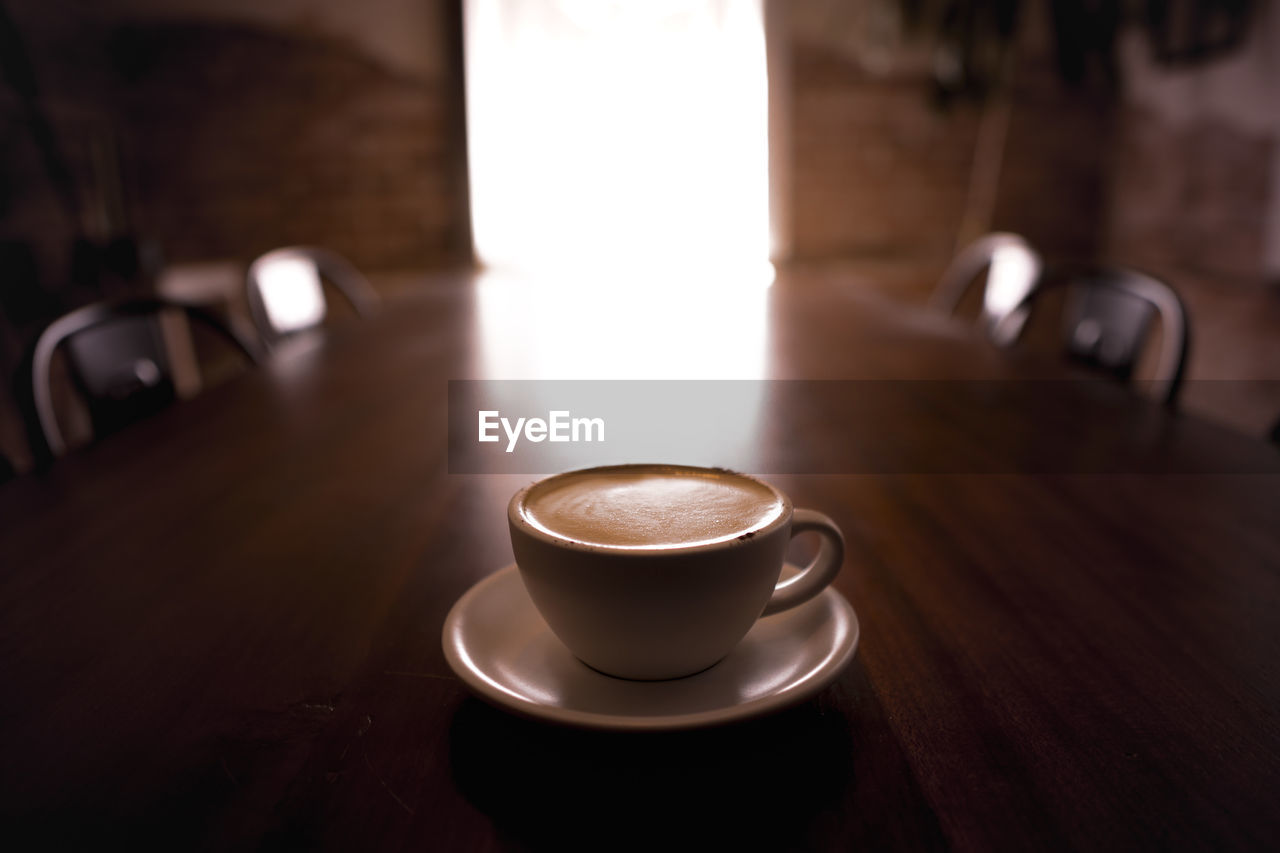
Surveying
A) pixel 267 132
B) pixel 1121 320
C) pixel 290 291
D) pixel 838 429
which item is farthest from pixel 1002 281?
pixel 267 132

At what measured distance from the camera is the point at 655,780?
0.33m

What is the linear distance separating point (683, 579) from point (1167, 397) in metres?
0.94

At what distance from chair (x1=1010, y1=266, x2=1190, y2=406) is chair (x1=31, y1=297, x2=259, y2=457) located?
124 centimetres

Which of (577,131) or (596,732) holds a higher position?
(577,131)

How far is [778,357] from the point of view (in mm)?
1229

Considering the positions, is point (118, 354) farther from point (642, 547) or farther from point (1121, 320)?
point (1121, 320)

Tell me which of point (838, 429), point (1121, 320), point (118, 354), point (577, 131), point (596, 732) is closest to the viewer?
point (596, 732)

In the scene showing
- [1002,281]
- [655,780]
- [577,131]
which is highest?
[577,131]

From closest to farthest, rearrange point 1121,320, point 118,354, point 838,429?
point 838,429 < point 118,354 < point 1121,320

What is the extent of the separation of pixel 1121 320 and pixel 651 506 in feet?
3.59

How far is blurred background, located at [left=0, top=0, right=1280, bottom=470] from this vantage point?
3.19m

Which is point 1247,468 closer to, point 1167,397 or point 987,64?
point 1167,397

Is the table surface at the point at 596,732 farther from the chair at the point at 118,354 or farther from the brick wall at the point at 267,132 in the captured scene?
the brick wall at the point at 267,132

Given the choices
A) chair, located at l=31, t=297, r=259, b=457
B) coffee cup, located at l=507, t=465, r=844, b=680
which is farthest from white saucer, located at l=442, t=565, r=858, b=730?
chair, located at l=31, t=297, r=259, b=457
